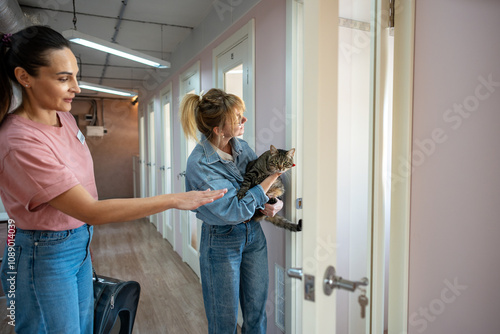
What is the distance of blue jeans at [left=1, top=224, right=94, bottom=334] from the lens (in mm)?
1083

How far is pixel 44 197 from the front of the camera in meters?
0.98

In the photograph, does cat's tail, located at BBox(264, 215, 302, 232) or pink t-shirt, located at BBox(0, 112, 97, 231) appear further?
cat's tail, located at BBox(264, 215, 302, 232)

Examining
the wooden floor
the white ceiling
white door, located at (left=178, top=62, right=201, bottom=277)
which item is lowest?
the wooden floor

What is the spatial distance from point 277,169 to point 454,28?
2.93 feet

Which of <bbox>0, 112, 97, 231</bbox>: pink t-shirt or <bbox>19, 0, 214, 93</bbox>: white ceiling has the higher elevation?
<bbox>19, 0, 214, 93</bbox>: white ceiling

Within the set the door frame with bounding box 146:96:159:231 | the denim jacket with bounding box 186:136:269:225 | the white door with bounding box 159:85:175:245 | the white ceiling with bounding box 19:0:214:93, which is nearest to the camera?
the denim jacket with bounding box 186:136:269:225

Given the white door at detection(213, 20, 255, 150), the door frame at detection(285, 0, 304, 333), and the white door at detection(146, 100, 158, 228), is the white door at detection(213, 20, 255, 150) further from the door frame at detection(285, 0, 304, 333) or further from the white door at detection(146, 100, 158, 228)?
the white door at detection(146, 100, 158, 228)

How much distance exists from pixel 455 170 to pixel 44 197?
4.32 ft

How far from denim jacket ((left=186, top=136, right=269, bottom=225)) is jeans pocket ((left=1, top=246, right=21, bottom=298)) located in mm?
695

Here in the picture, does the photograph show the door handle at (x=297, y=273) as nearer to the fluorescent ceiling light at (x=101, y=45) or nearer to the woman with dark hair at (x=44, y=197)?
the woman with dark hair at (x=44, y=197)

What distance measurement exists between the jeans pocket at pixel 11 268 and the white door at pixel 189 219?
2.58 metres

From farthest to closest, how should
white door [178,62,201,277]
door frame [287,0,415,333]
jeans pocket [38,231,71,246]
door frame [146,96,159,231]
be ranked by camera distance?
door frame [146,96,159,231]
white door [178,62,201,277]
jeans pocket [38,231,71,246]
door frame [287,0,415,333]

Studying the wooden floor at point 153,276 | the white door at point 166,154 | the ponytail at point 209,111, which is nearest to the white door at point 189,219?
the wooden floor at point 153,276

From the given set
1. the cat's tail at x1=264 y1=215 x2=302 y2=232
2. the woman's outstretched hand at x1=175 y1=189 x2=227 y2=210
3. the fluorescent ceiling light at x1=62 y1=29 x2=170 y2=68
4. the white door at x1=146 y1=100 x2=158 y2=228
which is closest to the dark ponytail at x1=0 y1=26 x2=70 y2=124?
the woman's outstretched hand at x1=175 y1=189 x2=227 y2=210
